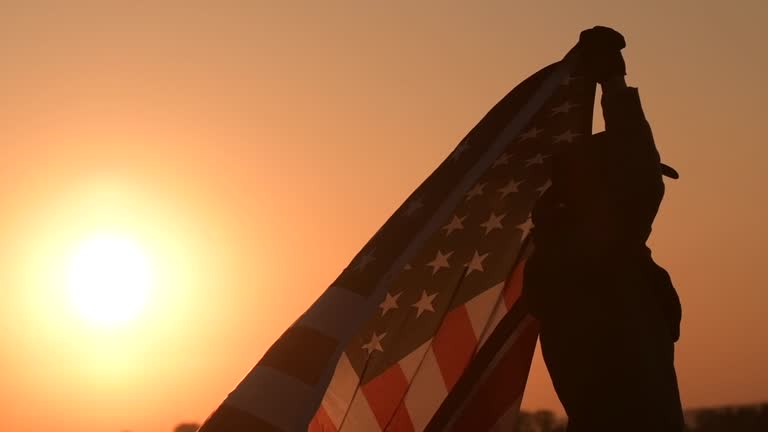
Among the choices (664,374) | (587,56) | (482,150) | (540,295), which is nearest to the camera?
(664,374)

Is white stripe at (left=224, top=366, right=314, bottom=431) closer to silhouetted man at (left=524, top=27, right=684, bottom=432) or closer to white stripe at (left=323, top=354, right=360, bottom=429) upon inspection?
silhouetted man at (left=524, top=27, right=684, bottom=432)

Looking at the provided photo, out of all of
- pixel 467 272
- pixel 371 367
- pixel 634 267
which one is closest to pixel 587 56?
pixel 634 267

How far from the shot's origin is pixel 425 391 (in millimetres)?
10422

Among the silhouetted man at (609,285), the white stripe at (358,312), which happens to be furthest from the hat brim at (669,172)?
the white stripe at (358,312)

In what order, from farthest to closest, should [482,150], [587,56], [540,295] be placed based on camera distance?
[482,150]
[587,56]
[540,295]

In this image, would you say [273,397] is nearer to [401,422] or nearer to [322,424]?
[322,424]

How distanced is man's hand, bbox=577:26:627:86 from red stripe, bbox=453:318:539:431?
9.81 ft

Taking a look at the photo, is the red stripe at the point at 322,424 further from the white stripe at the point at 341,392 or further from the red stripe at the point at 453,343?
the red stripe at the point at 453,343

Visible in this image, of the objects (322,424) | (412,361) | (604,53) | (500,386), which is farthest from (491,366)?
(604,53)

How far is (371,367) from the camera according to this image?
1040cm

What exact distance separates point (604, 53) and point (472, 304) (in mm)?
3225

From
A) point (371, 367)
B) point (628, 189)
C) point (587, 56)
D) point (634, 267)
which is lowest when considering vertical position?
point (371, 367)

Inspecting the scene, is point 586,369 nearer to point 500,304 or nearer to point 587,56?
point 587,56

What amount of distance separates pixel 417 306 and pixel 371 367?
25.5 inches
